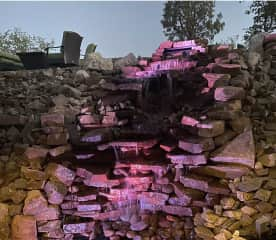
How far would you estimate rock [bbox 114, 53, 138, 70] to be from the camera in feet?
10.6

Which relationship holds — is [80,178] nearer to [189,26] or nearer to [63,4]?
[63,4]

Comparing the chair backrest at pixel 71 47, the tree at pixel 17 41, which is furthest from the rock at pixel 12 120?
the tree at pixel 17 41

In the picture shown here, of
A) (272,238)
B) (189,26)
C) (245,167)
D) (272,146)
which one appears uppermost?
(189,26)

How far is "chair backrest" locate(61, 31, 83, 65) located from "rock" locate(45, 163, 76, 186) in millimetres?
1838

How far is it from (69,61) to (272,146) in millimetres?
2772

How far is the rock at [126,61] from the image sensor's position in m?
3.22

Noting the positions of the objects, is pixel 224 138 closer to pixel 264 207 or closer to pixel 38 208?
pixel 264 207

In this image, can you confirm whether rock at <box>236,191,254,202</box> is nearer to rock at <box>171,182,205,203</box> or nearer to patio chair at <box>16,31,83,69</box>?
rock at <box>171,182,205,203</box>

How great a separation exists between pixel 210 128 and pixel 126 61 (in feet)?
4.74

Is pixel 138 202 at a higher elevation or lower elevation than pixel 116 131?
lower

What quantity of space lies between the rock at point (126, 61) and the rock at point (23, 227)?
1645 mm

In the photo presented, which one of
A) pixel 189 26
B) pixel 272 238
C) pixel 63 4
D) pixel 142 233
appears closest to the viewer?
pixel 272 238

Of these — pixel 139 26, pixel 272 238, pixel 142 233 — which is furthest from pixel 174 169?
pixel 139 26

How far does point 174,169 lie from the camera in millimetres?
2285
